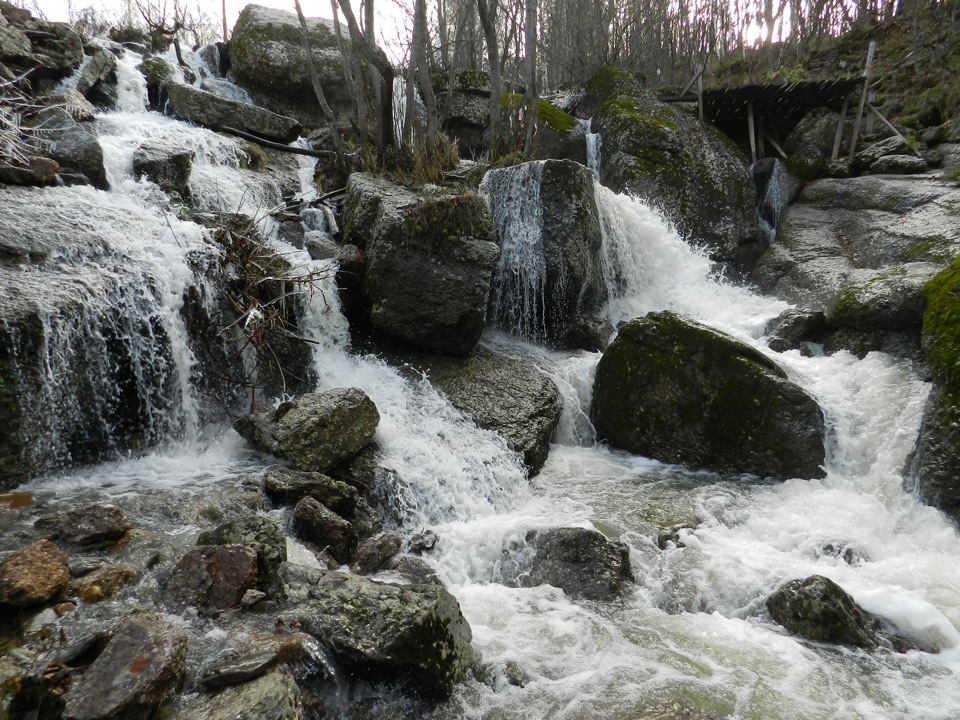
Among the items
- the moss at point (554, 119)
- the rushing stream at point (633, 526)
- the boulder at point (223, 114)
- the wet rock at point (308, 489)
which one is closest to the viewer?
the rushing stream at point (633, 526)

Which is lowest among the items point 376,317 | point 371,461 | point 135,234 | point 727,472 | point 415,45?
point 727,472

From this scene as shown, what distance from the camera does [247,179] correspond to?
930cm

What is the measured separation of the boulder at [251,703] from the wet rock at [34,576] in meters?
1.00

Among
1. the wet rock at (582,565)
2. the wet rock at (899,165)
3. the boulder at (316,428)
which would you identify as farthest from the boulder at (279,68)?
the wet rock at (582,565)

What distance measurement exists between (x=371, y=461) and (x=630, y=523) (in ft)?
7.78

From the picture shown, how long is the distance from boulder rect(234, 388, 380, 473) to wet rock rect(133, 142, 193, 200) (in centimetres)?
400

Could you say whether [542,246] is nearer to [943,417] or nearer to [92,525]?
[943,417]

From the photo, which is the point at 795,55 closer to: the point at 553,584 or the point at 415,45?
the point at 415,45

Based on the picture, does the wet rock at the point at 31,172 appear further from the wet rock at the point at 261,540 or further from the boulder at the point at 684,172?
the boulder at the point at 684,172

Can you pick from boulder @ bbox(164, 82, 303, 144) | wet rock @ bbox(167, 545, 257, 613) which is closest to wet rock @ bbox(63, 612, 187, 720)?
wet rock @ bbox(167, 545, 257, 613)

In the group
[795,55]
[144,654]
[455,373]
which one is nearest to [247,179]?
[455,373]

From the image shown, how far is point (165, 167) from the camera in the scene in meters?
7.85

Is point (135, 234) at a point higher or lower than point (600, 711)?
higher

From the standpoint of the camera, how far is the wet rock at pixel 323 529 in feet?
14.5
